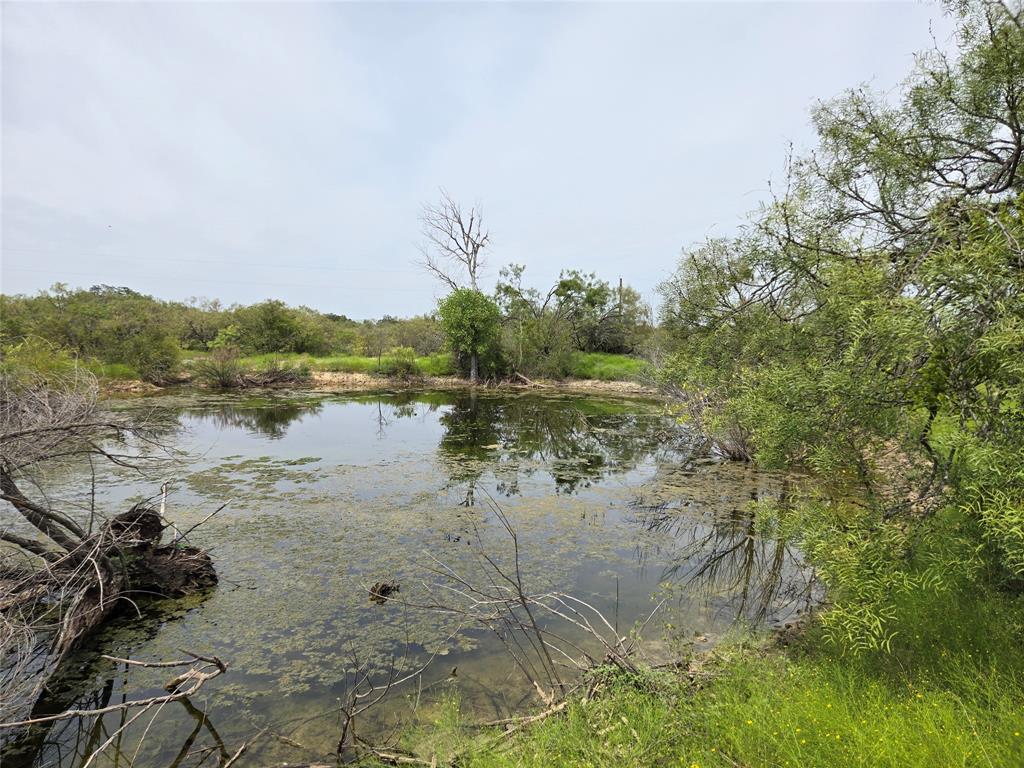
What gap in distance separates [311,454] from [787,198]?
1186 cm

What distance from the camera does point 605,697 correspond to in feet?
12.1

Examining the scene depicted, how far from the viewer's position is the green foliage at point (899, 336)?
9.59 ft

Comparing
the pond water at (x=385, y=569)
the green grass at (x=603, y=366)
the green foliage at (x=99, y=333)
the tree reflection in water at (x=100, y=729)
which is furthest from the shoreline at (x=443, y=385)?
the tree reflection in water at (x=100, y=729)

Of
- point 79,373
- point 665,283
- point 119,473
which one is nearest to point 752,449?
point 665,283

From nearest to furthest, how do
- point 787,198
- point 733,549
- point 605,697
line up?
point 605,697 < point 787,198 < point 733,549

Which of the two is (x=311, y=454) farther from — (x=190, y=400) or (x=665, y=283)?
(x=190, y=400)

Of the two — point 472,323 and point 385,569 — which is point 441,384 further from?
point 385,569

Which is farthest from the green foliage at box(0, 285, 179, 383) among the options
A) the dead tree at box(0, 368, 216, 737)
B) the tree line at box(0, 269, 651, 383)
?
the dead tree at box(0, 368, 216, 737)

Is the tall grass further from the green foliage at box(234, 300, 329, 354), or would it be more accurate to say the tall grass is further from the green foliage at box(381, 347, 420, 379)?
the green foliage at box(234, 300, 329, 354)

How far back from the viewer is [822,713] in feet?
10.1

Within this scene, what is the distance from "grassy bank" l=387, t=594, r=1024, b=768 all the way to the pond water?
0.83 meters

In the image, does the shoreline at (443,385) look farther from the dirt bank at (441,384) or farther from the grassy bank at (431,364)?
the grassy bank at (431,364)

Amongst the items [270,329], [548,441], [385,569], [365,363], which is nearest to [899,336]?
[385,569]

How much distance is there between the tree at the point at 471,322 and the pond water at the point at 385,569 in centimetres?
1645
